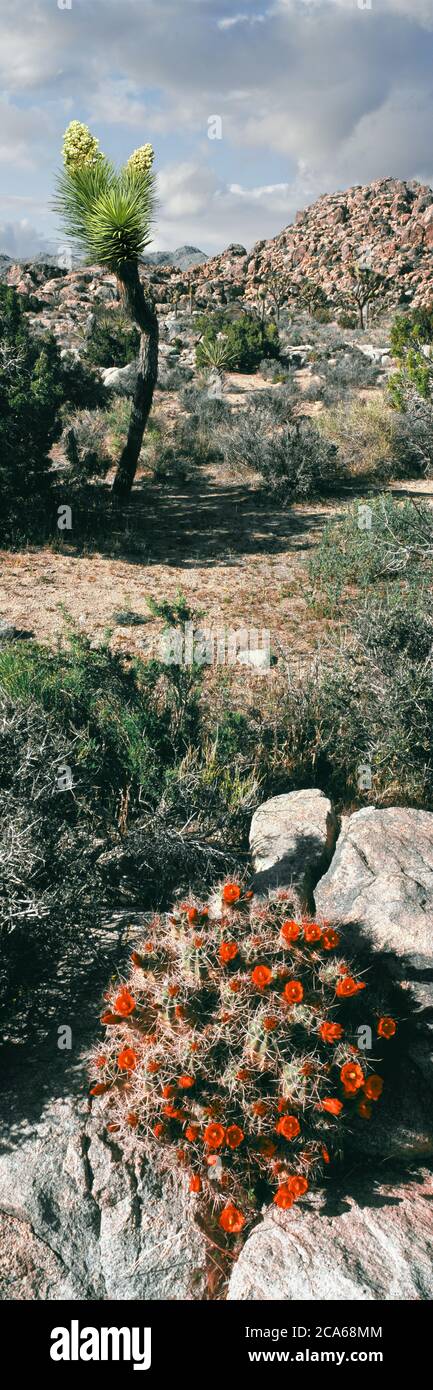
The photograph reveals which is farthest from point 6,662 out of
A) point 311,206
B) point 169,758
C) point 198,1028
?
point 311,206

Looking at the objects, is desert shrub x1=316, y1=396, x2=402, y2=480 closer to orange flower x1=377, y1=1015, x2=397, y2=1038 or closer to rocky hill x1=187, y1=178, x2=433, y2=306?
orange flower x1=377, y1=1015, x2=397, y2=1038

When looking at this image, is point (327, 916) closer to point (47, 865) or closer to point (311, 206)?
point (47, 865)

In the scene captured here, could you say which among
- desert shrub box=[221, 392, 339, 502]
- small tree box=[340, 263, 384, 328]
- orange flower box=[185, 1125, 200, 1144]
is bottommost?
orange flower box=[185, 1125, 200, 1144]

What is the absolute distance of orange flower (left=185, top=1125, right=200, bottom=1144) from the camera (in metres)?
2.67

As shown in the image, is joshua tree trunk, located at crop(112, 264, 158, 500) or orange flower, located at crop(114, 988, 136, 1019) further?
joshua tree trunk, located at crop(112, 264, 158, 500)

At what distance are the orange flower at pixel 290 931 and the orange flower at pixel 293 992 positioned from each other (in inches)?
7.5

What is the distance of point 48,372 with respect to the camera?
34.3 ft

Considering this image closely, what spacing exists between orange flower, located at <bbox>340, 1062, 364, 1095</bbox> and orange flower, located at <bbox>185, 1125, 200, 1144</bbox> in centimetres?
56

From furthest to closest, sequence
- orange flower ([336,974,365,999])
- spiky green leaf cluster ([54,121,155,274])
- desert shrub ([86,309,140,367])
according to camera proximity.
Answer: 1. desert shrub ([86,309,140,367])
2. spiky green leaf cluster ([54,121,155,274])
3. orange flower ([336,974,365,999])

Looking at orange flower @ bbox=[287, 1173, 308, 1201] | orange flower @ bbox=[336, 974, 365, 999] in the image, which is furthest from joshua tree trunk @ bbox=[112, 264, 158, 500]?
orange flower @ bbox=[287, 1173, 308, 1201]

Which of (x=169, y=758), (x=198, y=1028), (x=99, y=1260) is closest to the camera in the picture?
(x=99, y=1260)

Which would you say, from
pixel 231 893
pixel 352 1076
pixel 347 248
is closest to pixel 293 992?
pixel 352 1076

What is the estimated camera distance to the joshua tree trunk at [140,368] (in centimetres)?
1095

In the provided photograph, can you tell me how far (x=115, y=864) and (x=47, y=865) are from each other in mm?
515
